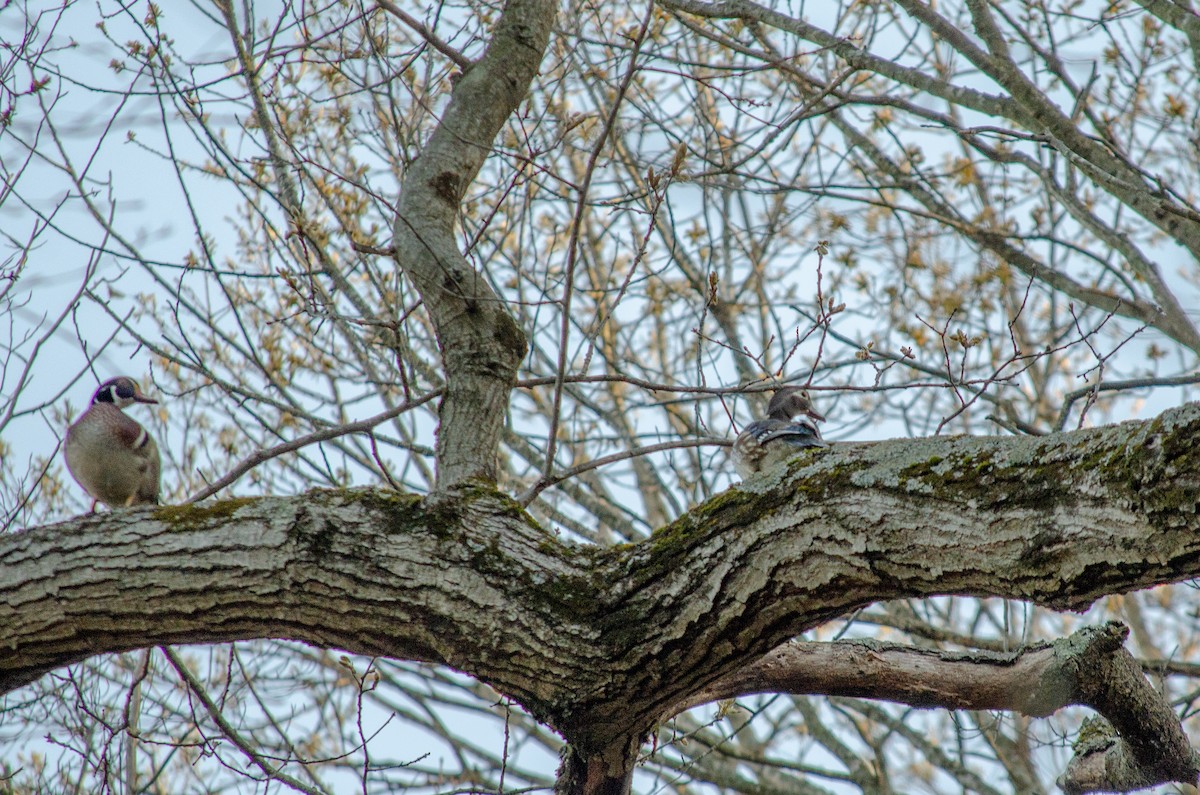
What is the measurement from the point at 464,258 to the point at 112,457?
5.30 ft

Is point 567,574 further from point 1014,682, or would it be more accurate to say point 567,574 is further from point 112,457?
point 112,457

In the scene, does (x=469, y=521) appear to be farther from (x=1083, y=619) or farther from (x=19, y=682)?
(x=1083, y=619)

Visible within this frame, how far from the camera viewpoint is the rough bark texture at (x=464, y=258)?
3.51 m

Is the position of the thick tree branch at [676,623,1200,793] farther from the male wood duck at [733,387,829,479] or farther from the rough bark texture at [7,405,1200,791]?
the male wood duck at [733,387,829,479]

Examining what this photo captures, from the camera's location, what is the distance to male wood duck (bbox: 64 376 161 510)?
4.03m

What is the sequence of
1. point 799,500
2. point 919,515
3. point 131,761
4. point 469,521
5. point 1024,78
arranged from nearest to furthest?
1. point 919,515
2. point 799,500
3. point 469,521
4. point 1024,78
5. point 131,761

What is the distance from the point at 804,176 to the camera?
23.7 ft

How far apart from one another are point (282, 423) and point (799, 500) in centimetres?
456

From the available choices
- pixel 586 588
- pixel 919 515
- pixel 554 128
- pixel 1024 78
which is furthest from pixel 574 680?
pixel 554 128

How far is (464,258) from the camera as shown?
12.4ft

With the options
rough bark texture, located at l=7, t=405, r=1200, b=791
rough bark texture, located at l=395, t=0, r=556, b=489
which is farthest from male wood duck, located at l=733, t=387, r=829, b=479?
rough bark texture, located at l=7, t=405, r=1200, b=791

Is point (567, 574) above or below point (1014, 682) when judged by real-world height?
above

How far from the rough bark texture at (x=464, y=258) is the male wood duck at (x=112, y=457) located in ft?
4.36

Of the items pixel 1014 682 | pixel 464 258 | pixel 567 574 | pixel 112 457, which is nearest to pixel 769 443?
pixel 1014 682
